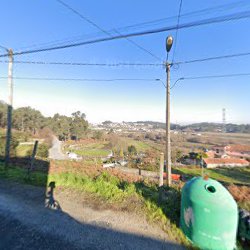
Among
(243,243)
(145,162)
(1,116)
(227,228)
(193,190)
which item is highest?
(1,116)

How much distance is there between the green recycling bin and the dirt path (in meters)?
0.46

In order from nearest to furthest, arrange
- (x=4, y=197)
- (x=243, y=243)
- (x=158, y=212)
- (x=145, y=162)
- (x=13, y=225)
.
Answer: (x=243, y=243) → (x=13, y=225) → (x=158, y=212) → (x=4, y=197) → (x=145, y=162)

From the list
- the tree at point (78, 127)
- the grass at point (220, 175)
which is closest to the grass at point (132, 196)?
the grass at point (220, 175)

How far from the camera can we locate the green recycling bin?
3.48 meters

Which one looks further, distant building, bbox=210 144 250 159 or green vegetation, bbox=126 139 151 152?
distant building, bbox=210 144 250 159

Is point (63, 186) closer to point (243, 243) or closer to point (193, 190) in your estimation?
point (193, 190)

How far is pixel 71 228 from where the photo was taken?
420 cm

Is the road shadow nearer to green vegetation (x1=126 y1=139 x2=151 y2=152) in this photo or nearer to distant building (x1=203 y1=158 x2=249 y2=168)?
distant building (x1=203 y1=158 x2=249 y2=168)

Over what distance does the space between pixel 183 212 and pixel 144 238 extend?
36.0 inches

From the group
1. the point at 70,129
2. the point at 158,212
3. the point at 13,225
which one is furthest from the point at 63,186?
the point at 70,129

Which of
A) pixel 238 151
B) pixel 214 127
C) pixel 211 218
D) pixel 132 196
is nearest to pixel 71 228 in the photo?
pixel 132 196

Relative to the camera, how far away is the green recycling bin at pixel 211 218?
137 inches

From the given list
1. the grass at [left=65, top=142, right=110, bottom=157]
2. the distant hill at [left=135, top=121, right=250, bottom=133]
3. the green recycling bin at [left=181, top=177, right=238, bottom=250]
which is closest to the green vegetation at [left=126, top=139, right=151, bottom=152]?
the grass at [left=65, top=142, right=110, bottom=157]

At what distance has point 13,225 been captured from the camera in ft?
14.1
